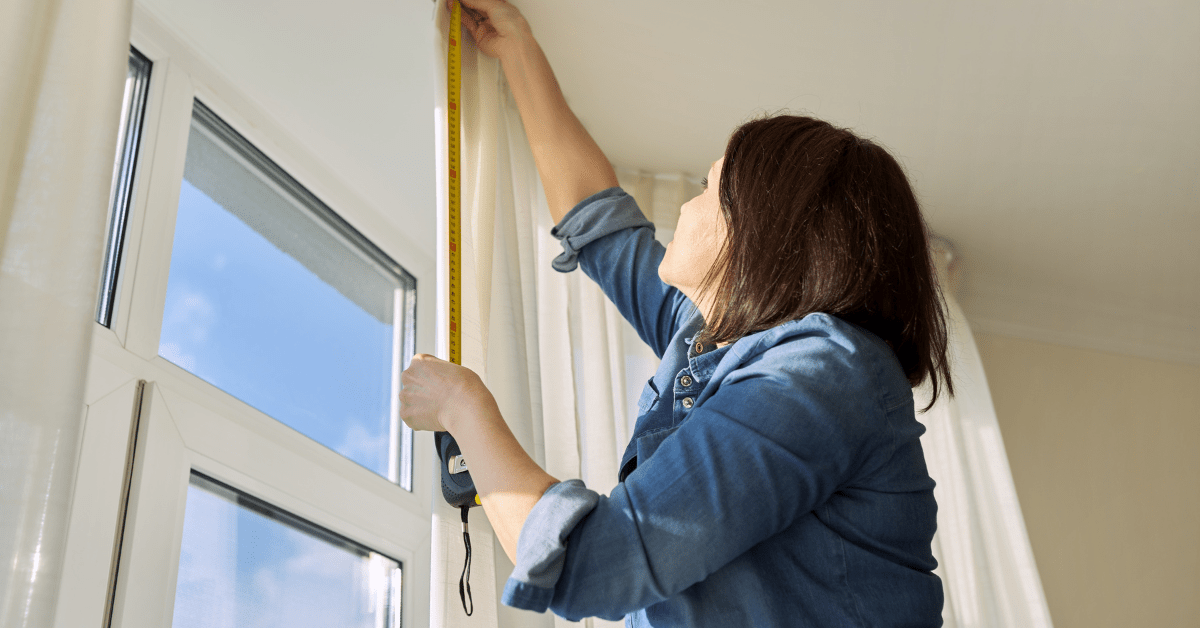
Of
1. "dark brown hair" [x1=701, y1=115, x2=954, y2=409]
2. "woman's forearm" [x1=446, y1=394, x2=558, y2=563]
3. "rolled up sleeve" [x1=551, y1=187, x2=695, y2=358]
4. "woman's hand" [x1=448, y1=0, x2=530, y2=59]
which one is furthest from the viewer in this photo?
"woman's hand" [x1=448, y1=0, x2=530, y2=59]

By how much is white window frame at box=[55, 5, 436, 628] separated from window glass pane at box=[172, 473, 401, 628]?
31 millimetres

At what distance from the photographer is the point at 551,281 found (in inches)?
78.4

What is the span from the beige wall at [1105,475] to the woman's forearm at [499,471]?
101 inches

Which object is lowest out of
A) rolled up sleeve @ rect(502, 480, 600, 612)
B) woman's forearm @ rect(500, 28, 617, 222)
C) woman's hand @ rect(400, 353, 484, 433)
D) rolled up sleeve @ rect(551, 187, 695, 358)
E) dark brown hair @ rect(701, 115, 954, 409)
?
rolled up sleeve @ rect(502, 480, 600, 612)

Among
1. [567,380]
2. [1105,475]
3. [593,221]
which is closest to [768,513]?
[593,221]

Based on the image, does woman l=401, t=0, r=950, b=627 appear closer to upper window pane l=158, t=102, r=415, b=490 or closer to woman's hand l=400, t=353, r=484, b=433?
woman's hand l=400, t=353, r=484, b=433

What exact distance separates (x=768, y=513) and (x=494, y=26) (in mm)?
1330

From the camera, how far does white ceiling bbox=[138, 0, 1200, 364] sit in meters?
1.92

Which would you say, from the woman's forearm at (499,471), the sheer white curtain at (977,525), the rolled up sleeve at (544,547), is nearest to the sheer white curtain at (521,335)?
the woman's forearm at (499,471)

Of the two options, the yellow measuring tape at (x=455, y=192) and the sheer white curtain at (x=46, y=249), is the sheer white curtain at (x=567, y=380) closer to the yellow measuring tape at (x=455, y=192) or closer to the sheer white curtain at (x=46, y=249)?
the yellow measuring tape at (x=455, y=192)

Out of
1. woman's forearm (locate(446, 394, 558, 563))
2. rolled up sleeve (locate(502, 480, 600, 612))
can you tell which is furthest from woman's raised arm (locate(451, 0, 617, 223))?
rolled up sleeve (locate(502, 480, 600, 612))

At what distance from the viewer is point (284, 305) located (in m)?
1.88

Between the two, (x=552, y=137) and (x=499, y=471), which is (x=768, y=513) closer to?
(x=499, y=471)

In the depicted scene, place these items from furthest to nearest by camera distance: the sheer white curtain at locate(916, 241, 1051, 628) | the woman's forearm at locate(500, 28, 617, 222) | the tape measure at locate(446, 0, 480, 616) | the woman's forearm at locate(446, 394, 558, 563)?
the sheer white curtain at locate(916, 241, 1051, 628) < the woman's forearm at locate(500, 28, 617, 222) < the tape measure at locate(446, 0, 480, 616) < the woman's forearm at locate(446, 394, 558, 563)
